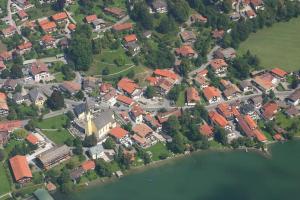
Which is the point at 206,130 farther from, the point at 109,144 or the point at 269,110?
the point at 109,144

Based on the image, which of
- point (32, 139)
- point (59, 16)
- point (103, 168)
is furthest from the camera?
point (59, 16)

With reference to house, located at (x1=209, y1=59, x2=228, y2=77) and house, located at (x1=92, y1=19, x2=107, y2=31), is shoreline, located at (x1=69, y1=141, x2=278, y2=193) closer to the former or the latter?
house, located at (x1=209, y1=59, x2=228, y2=77)

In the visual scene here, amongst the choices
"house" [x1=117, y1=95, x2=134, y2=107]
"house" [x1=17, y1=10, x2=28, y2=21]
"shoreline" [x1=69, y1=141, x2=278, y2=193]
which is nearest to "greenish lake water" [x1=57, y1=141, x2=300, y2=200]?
"shoreline" [x1=69, y1=141, x2=278, y2=193]

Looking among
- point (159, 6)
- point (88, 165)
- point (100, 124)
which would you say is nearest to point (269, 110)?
point (100, 124)

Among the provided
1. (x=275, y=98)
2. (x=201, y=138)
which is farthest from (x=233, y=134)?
(x=275, y=98)

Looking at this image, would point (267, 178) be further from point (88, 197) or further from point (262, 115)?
point (88, 197)

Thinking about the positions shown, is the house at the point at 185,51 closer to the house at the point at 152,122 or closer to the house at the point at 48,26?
the house at the point at 152,122
